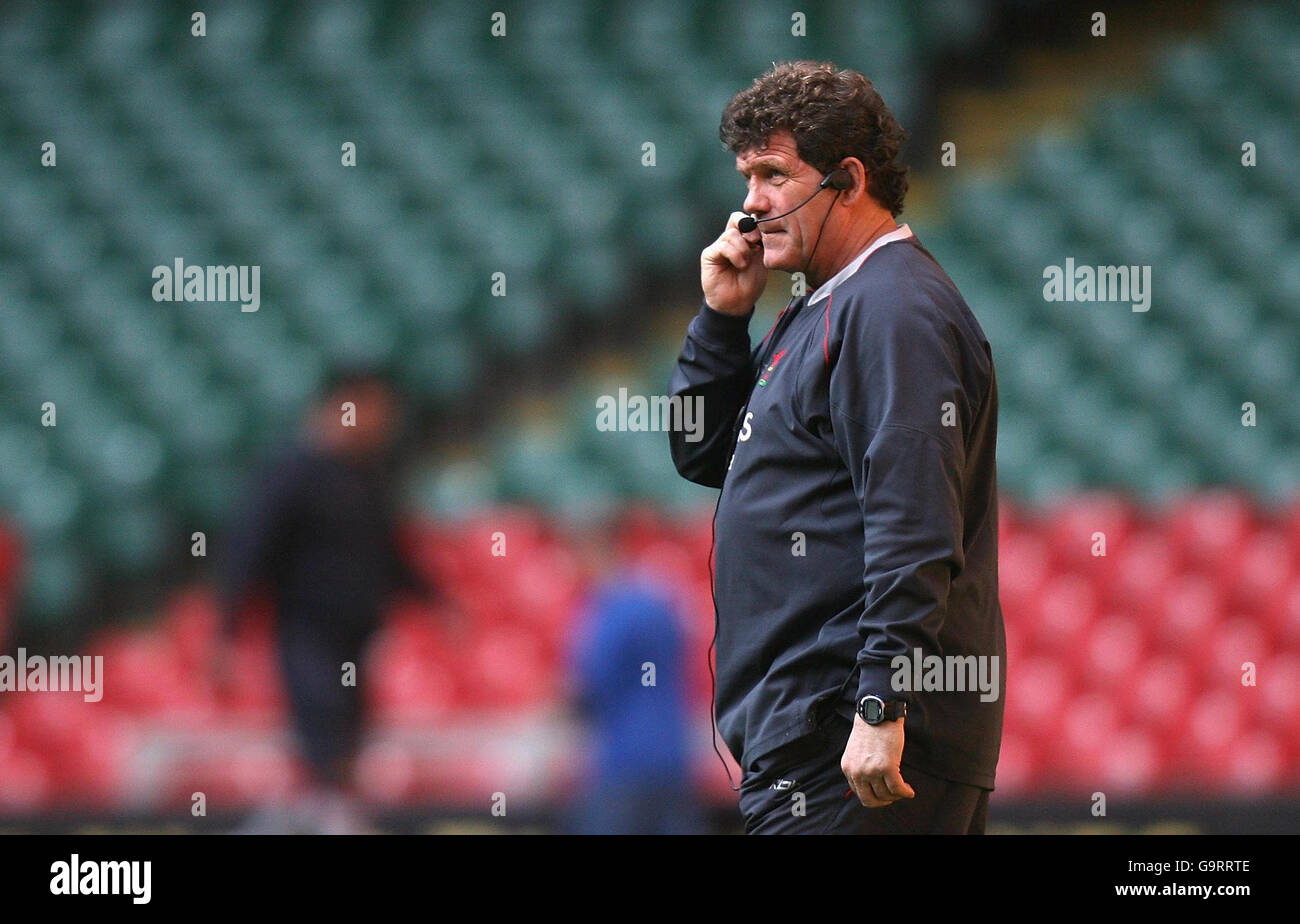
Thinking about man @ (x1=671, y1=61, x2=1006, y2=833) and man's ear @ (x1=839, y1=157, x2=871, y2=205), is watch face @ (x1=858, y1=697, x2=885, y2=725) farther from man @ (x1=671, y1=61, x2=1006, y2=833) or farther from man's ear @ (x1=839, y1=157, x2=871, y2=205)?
man's ear @ (x1=839, y1=157, x2=871, y2=205)

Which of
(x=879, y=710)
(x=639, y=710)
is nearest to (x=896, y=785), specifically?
(x=879, y=710)

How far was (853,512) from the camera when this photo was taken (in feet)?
5.14

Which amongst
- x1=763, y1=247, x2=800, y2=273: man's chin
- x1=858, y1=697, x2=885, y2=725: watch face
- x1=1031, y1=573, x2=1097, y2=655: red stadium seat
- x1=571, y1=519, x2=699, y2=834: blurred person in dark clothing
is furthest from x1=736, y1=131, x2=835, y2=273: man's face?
x1=1031, y1=573, x2=1097, y2=655: red stadium seat

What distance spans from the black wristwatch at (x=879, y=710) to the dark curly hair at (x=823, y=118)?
1.92ft

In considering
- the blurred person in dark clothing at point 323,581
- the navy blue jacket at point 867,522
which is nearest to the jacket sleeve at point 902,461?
the navy blue jacket at point 867,522

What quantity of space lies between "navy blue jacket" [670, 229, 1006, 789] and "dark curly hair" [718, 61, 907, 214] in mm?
110

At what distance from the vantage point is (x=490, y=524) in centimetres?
439

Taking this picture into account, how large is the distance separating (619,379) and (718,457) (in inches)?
119

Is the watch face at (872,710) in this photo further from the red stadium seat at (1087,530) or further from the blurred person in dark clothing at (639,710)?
the red stadium seat at (1087,530)

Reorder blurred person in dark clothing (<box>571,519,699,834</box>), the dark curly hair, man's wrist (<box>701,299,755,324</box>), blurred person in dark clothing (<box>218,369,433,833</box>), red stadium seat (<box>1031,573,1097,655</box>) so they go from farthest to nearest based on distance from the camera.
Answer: red stadium seat (<box>1031,573,1097,655</box>), blurred person in dark clothing (<box>218,369,433,833</box>), blurred person in dark clothing (<box>571,519,699,834</box>), man's wrist (<box>701,299,755,324</box>), the dark curly hair

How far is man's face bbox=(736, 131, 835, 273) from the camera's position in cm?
168

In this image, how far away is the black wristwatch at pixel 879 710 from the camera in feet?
4.76

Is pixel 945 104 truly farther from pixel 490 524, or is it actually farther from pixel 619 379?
pixel 490 524
